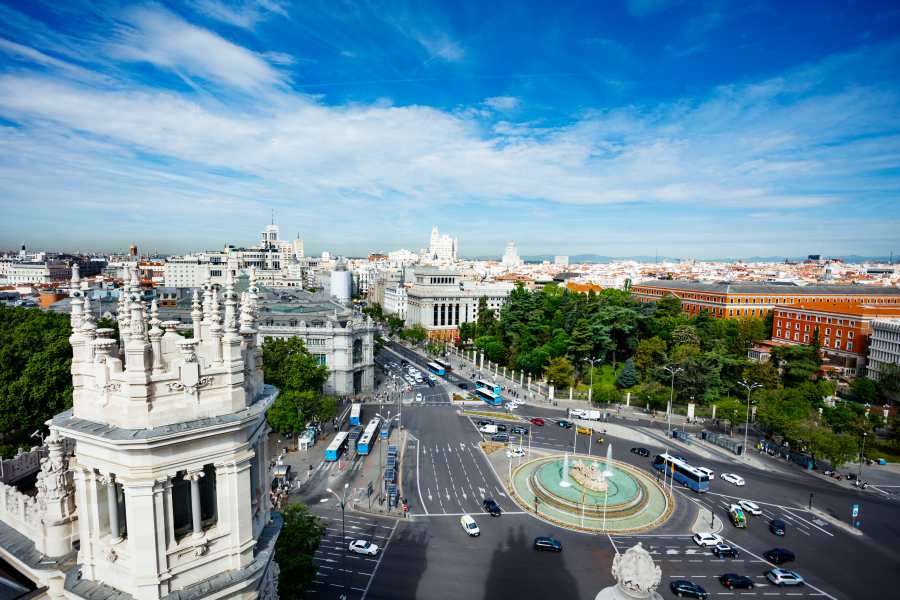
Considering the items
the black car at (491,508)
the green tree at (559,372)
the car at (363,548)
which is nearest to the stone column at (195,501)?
the car at (363,548)

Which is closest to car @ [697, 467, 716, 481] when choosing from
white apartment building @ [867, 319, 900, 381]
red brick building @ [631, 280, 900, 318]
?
white apartment building @ [867, 319, 900, 381]

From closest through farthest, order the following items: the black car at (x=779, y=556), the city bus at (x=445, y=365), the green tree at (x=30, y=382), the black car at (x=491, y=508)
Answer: the black car at (x=779, y=556)
the green tree at (x=30, y=382)
the black car at (x=491, y=508)
the city bus at (x=445, y=365)

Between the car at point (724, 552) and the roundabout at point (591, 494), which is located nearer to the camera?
the car at point (724, 552)

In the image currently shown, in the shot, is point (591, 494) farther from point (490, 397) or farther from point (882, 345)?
point (882, 345)

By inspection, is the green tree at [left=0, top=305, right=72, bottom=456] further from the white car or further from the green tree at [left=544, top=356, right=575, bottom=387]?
the green tree at [left=544, top=356, right=575, bottom=387]

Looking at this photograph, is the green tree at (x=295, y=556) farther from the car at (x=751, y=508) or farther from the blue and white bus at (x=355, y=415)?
the car at (x=751, y=508)

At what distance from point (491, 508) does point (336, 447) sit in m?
16.2

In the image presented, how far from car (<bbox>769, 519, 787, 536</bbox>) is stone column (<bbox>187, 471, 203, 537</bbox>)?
38023 mm

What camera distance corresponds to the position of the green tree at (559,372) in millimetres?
67000

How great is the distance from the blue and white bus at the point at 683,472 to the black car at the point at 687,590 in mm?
13514

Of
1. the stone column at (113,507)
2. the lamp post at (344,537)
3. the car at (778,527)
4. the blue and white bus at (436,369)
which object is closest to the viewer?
the stone column at (113,507)

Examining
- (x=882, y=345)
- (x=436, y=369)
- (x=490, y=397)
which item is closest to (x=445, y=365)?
(x=436, y=369)

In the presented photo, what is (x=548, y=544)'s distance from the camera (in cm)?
3083

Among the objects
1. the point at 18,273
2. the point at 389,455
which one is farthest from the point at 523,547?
the point at 18,273
